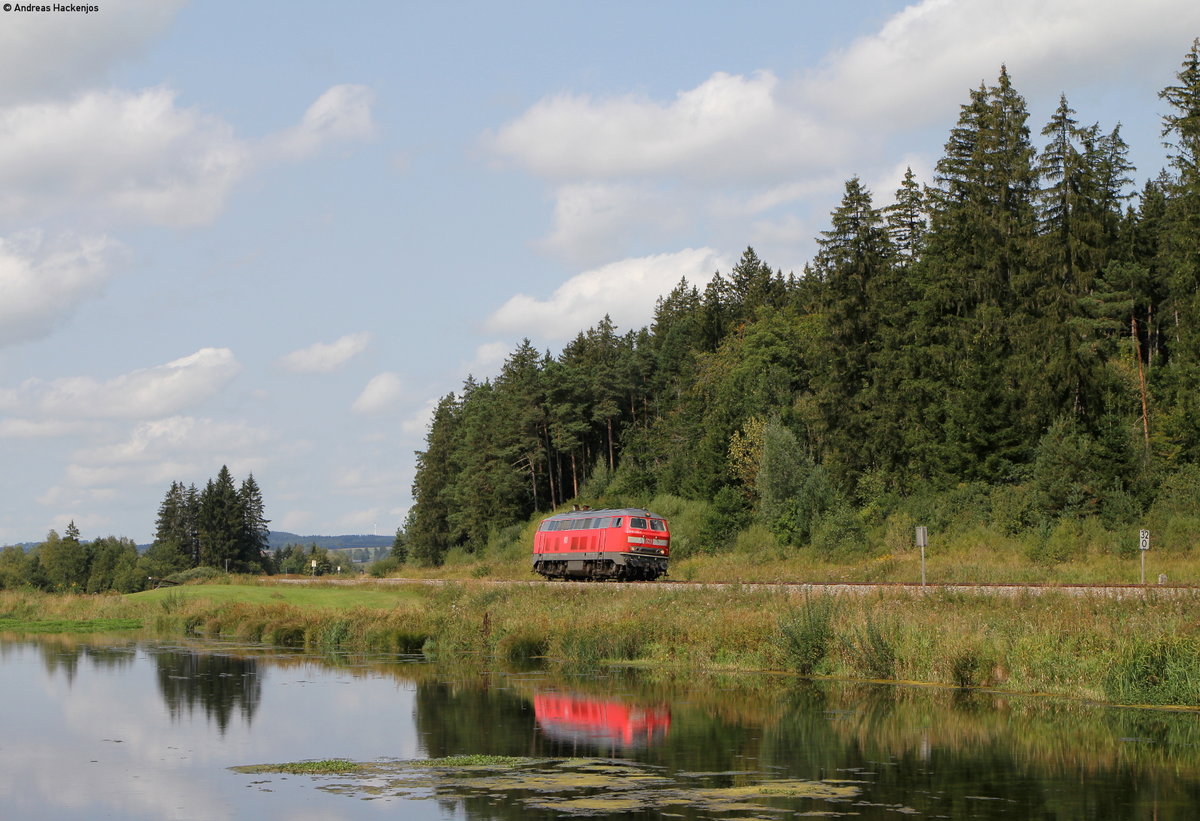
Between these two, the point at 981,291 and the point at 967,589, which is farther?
the point at 981,291

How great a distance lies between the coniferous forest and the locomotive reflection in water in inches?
1218

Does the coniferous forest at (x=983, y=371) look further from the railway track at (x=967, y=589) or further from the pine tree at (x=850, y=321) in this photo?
the railway track at (x=967, y=589)

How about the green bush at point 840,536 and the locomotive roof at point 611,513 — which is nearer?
the locomotive roof at point 611,513

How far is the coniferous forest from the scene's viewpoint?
197ft

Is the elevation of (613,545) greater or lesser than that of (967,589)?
greater

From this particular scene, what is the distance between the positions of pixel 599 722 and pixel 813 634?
8.73 meters

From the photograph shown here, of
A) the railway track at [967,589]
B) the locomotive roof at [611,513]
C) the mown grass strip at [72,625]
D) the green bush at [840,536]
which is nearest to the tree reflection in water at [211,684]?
the railway track at [967,589]

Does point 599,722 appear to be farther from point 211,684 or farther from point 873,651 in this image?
point 211,684

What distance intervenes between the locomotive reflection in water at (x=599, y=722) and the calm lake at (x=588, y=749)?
8 centimetres

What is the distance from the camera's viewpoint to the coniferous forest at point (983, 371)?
60094mm

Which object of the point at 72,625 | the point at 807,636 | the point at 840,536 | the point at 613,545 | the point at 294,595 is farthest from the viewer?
the point at 294,595

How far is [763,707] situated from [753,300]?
10612cm

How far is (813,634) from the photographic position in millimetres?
32031

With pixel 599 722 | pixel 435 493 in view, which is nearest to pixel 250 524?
pixel 435 493
